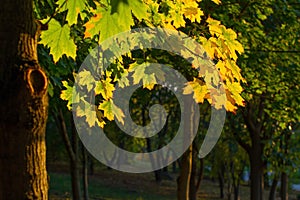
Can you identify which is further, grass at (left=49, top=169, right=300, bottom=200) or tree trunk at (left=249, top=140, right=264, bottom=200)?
grass at (left=49, top=169, right=300, bottom=200)

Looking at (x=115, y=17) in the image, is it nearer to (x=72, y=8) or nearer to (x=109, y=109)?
(x=72, y=8)

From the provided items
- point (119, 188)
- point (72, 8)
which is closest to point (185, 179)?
point (72, 8)

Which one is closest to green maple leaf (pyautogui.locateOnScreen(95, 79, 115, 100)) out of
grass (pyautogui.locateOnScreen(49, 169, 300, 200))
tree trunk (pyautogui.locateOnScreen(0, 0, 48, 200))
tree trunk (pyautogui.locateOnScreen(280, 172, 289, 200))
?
tree trunk (pyautogui.locateOnScreen(0, 0, 48, 200))

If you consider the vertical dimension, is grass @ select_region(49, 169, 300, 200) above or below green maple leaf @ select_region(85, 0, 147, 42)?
below

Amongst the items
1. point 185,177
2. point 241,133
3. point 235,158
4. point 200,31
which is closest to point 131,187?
point 235,158

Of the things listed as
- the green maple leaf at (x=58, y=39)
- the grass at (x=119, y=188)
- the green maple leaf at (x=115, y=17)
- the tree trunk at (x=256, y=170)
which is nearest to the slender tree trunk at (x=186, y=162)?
the tree trunk at (x=256, y=170)

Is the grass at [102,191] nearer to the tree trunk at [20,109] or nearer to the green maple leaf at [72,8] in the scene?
the green maple leaf at [72,8]

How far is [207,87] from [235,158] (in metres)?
30.3

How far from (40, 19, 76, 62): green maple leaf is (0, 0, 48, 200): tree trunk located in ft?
2.15

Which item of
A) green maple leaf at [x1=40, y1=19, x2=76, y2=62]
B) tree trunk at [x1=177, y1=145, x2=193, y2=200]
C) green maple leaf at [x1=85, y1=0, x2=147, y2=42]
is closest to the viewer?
green maple leaf at [x1=85, y1=0, x2=147, y2=42]

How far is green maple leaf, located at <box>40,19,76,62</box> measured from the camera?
143 inches

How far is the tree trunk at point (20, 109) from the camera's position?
9.20 feet

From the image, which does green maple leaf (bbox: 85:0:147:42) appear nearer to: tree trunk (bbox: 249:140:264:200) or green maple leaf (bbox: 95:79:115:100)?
green maple leaf (bbox: 95:79:115:100)

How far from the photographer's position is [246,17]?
12.4 meters
